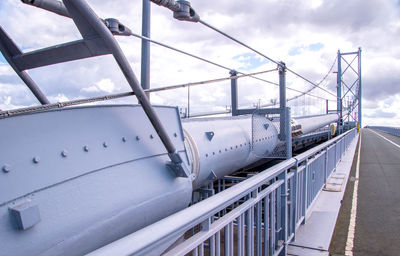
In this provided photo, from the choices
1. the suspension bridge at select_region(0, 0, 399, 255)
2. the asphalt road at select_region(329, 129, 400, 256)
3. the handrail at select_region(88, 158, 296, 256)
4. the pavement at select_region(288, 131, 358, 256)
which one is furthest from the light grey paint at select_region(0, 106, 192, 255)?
the asphalt road at select_region(329, 129, 400, 256)

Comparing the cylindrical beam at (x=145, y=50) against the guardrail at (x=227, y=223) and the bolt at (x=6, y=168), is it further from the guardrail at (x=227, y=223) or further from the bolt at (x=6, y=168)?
the bolt at (x=6, y=168)

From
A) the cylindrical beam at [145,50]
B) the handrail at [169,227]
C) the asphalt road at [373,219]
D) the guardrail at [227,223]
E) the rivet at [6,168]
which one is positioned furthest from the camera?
the asphalt road at [373,219]

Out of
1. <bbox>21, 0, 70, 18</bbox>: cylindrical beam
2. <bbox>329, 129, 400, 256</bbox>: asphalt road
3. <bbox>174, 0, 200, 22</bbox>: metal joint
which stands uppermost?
<bbox>174, 0, 200, 22</bbox>: metal joint

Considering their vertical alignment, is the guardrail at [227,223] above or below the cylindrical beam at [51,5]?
below

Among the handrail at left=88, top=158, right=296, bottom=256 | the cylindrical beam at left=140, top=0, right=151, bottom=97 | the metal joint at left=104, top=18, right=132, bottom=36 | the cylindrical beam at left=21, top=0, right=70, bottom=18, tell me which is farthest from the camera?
the cylindrical beam at left=140, top=0, right=151, bottom=97

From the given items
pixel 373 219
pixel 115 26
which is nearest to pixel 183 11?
pixel 115 26

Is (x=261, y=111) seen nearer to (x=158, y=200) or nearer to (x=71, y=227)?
(x=158, y=200)

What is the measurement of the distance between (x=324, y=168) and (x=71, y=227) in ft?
18.0

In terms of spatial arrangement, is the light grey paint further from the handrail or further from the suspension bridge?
the handrail

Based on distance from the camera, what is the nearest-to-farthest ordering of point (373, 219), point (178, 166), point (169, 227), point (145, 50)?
point (169, 227)
point (178, 166)
point (145, 50)
point (373, 219)

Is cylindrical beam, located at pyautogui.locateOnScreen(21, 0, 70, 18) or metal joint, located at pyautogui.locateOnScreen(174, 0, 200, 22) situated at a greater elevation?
metal joint, located at pyautogui.locateOnScreen(174, 0, 200, 22)

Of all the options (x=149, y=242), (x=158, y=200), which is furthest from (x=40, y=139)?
(x=158, y=200)

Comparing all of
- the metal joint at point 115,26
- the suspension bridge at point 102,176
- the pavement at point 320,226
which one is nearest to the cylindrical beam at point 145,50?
the suspension bridge at point 102,176

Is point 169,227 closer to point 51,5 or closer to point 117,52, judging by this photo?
point 117,52
